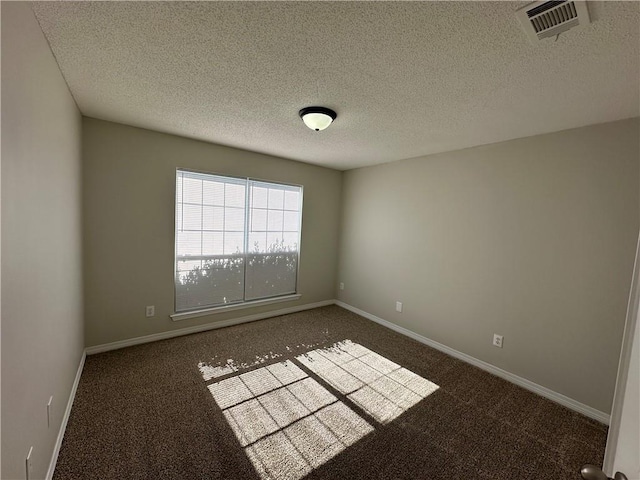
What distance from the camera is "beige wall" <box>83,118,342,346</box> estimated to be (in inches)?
109

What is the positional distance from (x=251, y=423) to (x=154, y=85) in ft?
8.26

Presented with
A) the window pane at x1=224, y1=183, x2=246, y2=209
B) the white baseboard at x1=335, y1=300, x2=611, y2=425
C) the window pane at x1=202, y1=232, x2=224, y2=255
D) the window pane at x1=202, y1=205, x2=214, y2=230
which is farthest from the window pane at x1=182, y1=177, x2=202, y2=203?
the white baseboard at x1=335, y1=300, x2=611, y2=425

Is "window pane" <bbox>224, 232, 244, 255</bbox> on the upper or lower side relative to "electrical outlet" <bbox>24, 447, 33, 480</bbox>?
upper

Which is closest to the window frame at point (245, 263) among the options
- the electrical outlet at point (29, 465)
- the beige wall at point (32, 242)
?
the beige wall at point (32, 242)

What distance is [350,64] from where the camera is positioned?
163 cm

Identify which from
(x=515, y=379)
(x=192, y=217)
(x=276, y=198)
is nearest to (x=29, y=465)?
(x=192, y=217)

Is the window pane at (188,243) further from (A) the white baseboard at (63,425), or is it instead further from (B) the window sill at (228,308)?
(A) the white baseboard at (63,425)

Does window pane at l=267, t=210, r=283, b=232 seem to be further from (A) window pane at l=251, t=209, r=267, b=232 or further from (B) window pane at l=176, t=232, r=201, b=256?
(B) window pane at l=176, t=232, r=201, b=256

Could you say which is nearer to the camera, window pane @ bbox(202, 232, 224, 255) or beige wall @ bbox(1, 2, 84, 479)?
beige wall @ bbox(1, 2, 84, 479)

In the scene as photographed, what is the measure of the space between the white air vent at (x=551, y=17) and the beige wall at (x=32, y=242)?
2.02m

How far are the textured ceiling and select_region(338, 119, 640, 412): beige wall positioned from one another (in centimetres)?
33

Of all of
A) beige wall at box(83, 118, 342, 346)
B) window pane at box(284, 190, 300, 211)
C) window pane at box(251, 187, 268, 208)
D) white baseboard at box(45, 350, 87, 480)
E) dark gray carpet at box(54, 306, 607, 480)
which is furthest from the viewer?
window pane at box(284, 190, 300, 211)

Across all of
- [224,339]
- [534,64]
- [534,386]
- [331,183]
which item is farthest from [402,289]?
[534,64]

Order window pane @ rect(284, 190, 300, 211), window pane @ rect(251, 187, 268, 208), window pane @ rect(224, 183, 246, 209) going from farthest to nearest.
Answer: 1. window pane @ rect(284, 190, 300, 211)
2. window pane @ rect(251, 187, 268, 208)
3. window pane @ rect(224, 183, 246, 209)
